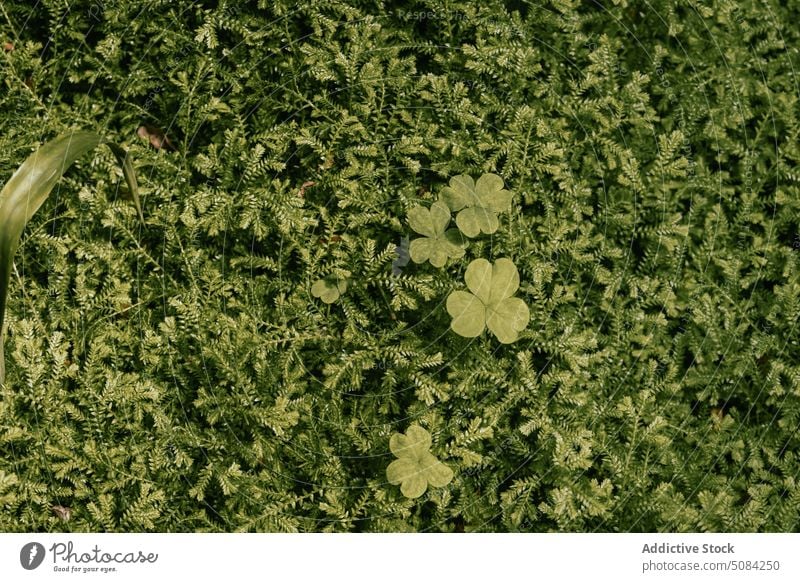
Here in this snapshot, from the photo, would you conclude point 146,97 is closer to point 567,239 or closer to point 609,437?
point 567,239

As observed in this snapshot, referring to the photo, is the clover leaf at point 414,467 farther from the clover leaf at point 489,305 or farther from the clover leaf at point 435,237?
the clover leaf at point 435,237

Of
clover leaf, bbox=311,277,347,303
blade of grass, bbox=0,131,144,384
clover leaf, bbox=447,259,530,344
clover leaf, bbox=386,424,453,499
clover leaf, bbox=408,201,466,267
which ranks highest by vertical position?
blade of grass, bbox=0,131,144,384

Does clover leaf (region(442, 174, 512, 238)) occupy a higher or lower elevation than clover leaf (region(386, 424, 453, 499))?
higher

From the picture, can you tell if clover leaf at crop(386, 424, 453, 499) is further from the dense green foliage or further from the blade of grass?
the blade of grass

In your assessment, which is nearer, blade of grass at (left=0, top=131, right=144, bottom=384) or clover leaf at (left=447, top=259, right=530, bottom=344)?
blade of grass at (left=0, top=131, right=144, bottom=384)

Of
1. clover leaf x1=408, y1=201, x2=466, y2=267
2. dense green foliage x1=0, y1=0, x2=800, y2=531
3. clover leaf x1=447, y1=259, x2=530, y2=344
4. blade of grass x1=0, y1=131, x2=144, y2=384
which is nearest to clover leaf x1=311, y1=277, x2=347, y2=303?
dense green foliage x1=0, y1=0, x2=800, y2=531
